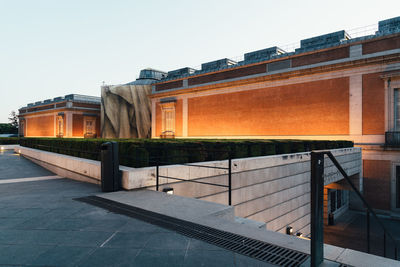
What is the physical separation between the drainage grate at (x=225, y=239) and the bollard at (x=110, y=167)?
57.4 inches

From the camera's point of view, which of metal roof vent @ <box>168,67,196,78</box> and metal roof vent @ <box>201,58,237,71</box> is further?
metal roof vent @ <box>168,67,196,78</box>

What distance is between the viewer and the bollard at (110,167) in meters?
6.40

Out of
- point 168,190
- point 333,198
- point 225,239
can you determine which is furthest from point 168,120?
point 225,239

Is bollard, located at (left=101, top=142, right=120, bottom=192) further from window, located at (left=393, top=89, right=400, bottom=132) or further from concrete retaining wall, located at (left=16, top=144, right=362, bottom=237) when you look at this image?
window, located at (left=393, top=89, right=400, bottom=132)

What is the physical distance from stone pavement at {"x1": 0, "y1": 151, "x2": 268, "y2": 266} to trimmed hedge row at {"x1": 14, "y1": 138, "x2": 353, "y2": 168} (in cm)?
199

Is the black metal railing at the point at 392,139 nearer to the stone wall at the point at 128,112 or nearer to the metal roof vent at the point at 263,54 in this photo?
the metal roof vent at the point at 263,54

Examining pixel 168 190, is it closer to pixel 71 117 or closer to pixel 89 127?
pixel 71 117

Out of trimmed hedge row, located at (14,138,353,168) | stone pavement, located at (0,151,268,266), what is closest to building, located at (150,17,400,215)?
trimmed hedge row, located at (14,138,353,168)

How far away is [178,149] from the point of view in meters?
8.54

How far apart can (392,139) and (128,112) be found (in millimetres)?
27101

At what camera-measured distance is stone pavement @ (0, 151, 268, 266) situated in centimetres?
292

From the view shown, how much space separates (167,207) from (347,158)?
43.3ft

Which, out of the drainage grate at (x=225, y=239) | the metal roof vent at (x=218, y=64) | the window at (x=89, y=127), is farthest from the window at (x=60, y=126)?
the drainage grate at (x=225, y=239)

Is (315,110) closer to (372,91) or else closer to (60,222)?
(372,91)
